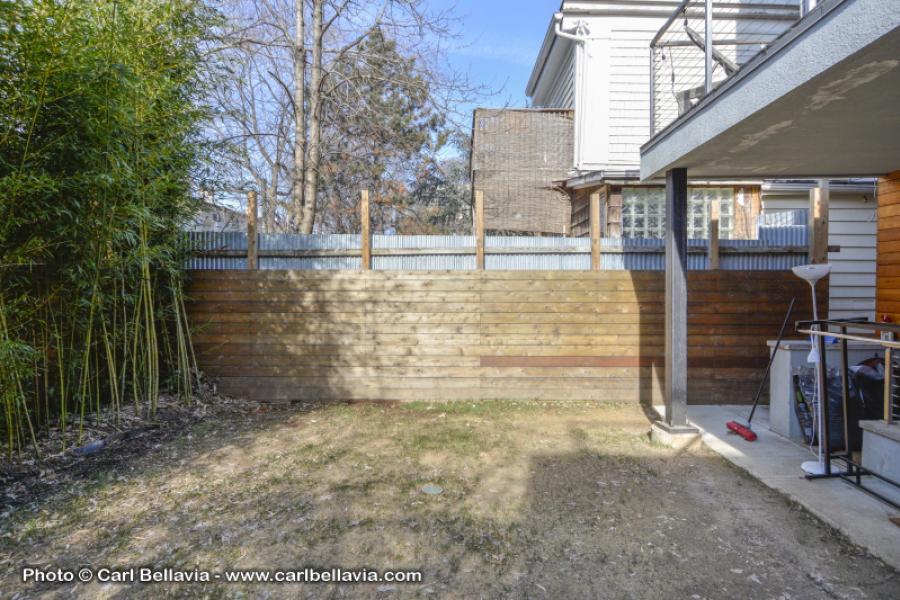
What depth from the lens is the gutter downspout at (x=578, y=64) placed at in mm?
6309

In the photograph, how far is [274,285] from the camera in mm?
4492

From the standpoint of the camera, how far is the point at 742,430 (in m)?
3.42

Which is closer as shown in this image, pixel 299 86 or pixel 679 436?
pixel 679 436

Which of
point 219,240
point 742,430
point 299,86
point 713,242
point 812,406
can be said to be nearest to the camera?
point 812,406

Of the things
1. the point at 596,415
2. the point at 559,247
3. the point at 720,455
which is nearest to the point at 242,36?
the point at 559,247

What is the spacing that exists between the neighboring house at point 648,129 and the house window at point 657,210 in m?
0.01

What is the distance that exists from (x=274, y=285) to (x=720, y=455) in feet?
14.1

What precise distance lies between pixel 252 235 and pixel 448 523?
3.54 meters

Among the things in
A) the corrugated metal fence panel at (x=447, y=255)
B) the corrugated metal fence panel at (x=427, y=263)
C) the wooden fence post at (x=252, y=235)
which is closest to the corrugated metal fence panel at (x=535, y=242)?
the corrugated metal fence panel at (x=447, y=255)

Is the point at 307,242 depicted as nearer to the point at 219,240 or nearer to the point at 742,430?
the point at 219,240

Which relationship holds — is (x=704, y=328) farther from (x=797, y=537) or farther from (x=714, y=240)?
(x=797, y=537)

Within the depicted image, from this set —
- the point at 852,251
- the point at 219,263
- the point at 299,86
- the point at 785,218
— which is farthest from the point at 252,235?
the point at 852,251

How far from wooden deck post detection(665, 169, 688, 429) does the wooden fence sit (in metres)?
1.12

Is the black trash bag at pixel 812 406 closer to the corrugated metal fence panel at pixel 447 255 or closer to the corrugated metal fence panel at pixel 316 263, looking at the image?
the corrugated metal fence panel at pixel 447 255
